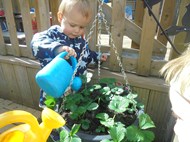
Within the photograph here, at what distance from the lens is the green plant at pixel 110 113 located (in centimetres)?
81

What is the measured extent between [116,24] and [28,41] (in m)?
0.89

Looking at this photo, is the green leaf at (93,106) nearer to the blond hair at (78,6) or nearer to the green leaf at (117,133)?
the green leaf at (117,133)

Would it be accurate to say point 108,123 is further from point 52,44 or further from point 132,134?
point 52,44

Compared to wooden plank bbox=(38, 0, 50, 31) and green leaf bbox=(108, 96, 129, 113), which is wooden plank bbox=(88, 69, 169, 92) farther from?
wooden plank bbox=(38, 0, 50, 31)

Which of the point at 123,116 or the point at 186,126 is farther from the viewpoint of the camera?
the point at 123,116

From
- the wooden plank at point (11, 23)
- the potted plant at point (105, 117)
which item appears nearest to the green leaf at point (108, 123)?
the potted plant at point (105, 117)

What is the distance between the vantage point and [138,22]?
202 cm

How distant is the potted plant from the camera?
2.62ft

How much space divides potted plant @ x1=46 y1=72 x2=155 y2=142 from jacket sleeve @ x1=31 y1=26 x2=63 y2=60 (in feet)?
0.81

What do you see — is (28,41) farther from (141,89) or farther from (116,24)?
(141,89)

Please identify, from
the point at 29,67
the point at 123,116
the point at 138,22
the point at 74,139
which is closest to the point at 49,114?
the point at 74,139

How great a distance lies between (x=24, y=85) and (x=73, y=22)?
44.4 inches

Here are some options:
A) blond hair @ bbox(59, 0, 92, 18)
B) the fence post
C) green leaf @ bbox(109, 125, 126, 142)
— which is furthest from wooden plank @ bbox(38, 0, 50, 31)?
green leaf @ bbox(109, 125, 126, 142)

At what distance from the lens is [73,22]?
3.87 ft
